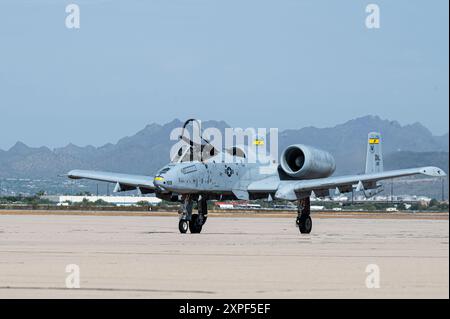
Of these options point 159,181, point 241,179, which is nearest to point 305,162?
point 241,179

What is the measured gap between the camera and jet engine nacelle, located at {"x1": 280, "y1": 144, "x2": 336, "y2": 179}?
4097cm

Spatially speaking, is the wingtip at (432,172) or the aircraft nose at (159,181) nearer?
the wingtip at (432,172)

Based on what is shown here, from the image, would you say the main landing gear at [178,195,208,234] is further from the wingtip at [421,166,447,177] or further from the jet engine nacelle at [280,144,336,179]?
the wingtip at [421,166,447,177]

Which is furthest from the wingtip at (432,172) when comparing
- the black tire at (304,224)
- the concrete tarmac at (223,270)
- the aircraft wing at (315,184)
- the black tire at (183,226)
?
the black tire at (183,226)

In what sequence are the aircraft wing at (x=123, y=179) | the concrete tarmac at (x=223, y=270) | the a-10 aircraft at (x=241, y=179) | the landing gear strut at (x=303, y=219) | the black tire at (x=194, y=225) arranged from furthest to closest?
the aircraft wing at (x=123, y=179) → the landing gear strut at (x=303, y=219) → the black tire at (x=194, y=225) → the a-10 aircraft at (x=241, y=179) → the concrete tarmac at (x=223, y=270)

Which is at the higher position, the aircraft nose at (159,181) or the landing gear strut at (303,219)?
the aircraft nose at (159,181)

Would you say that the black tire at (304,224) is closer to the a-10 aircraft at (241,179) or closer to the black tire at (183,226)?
the a-10 aircraft at (241,179)

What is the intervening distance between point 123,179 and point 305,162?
8058 mm

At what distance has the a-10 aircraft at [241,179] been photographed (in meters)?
38.2

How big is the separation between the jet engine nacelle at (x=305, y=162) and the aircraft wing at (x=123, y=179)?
232 inches

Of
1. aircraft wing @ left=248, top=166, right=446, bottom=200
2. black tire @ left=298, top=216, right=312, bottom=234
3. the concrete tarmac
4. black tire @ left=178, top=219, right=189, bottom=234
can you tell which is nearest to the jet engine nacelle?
aircraft wing @ left=248, top=166, right=446, bottom=200

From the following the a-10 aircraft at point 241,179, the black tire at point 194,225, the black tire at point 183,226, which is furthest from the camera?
the black tire at point 194,225
